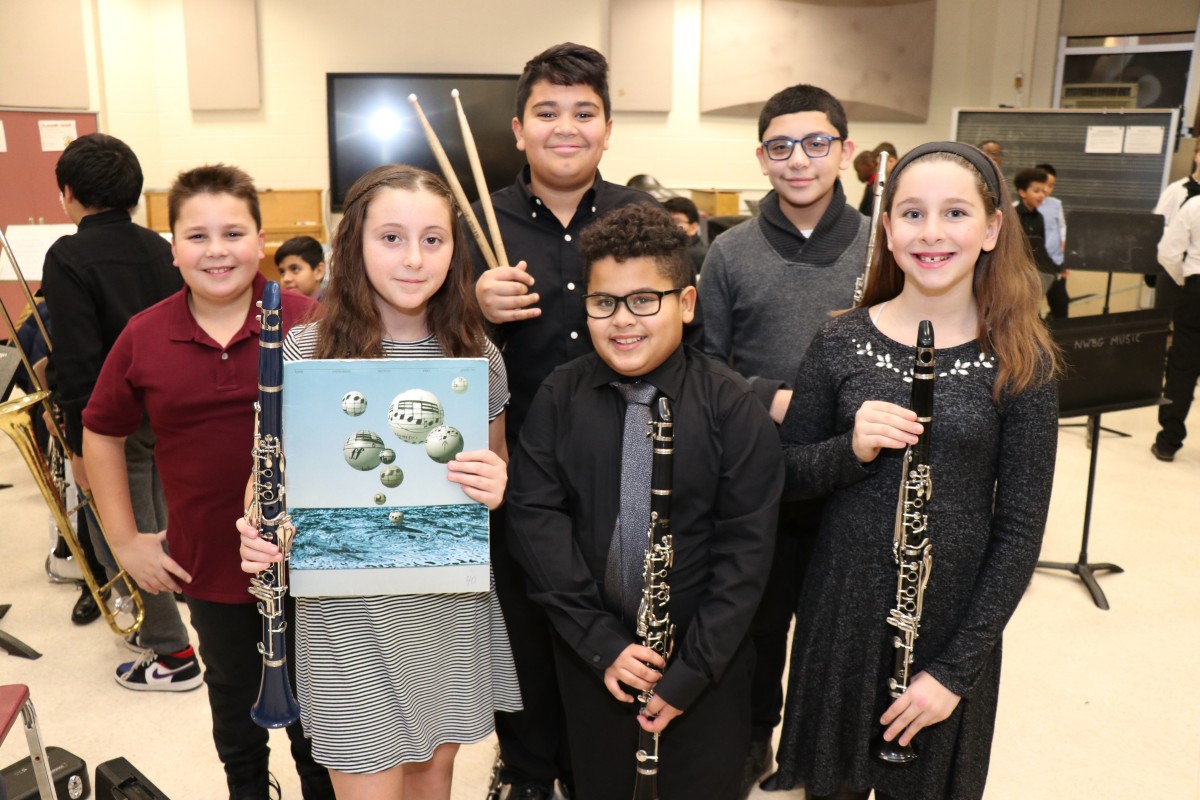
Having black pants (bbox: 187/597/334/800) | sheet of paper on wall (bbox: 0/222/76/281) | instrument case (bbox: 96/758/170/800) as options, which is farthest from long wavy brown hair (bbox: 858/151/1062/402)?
sheet of paper on wall (bbox: 0/222/76/281)

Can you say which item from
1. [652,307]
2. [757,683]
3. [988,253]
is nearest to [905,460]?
[988,253]

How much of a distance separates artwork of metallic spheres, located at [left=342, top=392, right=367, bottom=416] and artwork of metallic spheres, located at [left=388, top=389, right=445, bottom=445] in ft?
0.16

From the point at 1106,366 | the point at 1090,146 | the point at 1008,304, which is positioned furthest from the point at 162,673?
the point at 1090,146

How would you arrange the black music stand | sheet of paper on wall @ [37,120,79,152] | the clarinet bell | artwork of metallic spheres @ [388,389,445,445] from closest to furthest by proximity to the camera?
artwork of metallic spheres @ [388,389,445,445]
the clarinet bell
the black music stand
sheet of paper on wall @ [37,120,79,152]

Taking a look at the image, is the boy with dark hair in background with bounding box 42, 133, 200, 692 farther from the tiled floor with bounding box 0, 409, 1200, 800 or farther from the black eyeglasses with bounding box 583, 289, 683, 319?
the black eyeglasses with bounding box 583, 289, 683, 319

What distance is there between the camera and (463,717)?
77.0 inches

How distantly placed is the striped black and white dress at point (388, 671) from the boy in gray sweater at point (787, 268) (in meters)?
0.86

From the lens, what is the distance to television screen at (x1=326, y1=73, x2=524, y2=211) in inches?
340

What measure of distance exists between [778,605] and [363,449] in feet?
4.27

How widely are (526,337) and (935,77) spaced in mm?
9327

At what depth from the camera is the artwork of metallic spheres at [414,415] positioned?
67.9 inches

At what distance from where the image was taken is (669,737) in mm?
1949

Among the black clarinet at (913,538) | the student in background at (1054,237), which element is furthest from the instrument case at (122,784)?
the student in background at (1054,237)

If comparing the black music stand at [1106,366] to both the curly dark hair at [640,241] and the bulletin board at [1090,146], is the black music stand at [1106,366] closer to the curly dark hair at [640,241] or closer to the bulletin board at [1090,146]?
the curly dark hair at [640,241]
